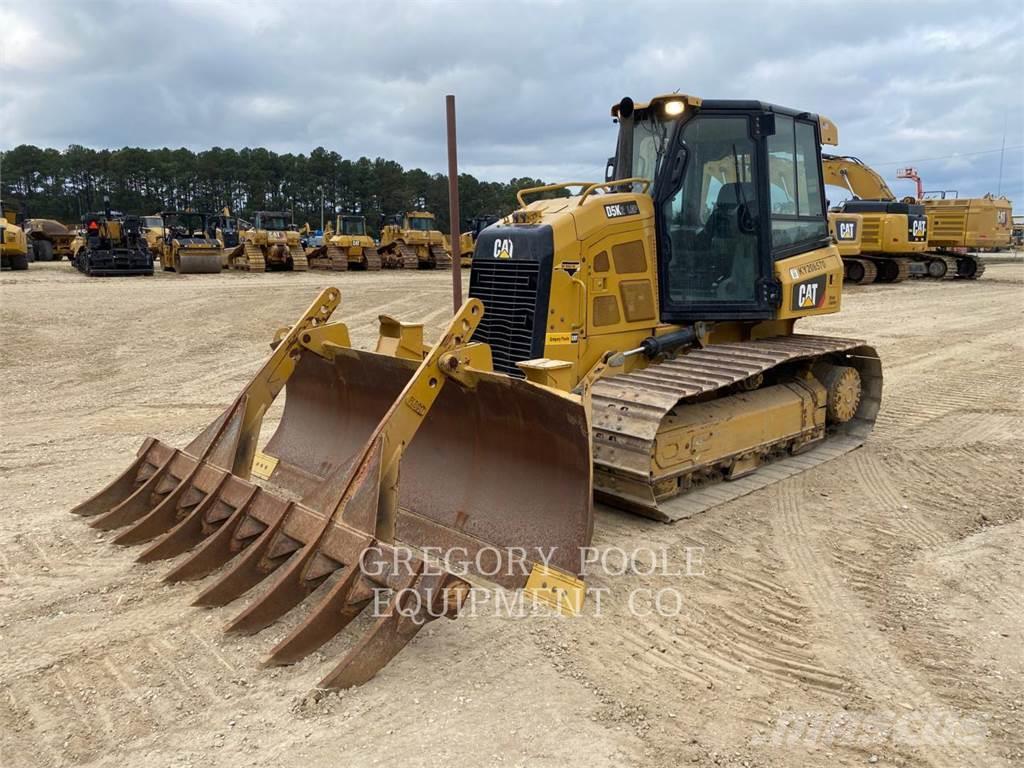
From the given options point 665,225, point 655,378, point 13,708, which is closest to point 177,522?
point 13,708

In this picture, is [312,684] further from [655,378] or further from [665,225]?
[665,225]

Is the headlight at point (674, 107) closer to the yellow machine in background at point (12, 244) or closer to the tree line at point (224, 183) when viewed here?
the yellow machine in background at point (12, 244)

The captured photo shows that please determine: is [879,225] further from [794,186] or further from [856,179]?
[794,186]

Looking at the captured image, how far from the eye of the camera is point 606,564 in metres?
4.39

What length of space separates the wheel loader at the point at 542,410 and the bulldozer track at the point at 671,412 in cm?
2

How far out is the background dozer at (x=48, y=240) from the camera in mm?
31797

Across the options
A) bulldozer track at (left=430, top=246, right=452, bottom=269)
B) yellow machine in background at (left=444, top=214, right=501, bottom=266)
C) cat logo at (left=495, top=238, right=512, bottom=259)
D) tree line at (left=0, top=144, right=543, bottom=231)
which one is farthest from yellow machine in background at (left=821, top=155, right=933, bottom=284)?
tree line at (left=0, top=144, right=543, bottom=231)

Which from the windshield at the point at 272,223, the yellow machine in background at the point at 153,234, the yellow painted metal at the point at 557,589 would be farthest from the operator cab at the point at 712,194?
the yellow machine in background at the point at 153,234

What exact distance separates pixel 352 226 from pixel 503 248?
85.2 feet

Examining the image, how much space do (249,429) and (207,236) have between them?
83.1 ft

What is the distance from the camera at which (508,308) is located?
5648 mm

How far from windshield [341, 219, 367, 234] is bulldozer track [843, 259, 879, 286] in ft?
57.5

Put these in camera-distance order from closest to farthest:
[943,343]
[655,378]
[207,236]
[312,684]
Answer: [312,684] < [655,378] < [943,343] < [207,236]

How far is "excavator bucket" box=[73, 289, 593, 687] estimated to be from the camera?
3.35m
